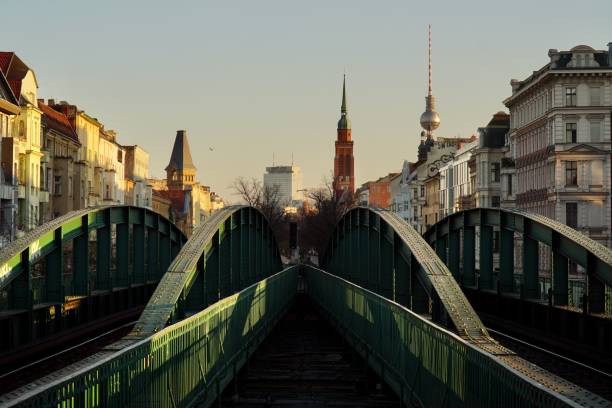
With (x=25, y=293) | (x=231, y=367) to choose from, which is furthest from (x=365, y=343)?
(x=25, y=293)

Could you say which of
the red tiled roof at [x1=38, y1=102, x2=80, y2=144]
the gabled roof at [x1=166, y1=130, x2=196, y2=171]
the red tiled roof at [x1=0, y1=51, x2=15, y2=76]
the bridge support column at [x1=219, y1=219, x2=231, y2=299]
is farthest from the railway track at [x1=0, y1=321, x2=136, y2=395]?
the gabled roof at [x1=166, y1=130, x2=196, y2=171]

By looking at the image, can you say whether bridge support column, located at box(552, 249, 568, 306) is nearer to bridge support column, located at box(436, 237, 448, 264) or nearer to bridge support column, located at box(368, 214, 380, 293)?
bridge support column, located at box(368, 214, 380, 293)

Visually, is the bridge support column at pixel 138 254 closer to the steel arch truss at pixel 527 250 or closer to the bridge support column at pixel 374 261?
the bridge support column at pixel 374 261

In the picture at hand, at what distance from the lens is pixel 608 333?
2145 centimetres

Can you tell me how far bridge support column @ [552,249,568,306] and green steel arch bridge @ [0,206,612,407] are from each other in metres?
0.04

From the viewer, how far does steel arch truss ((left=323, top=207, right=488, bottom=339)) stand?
18234 millimetres

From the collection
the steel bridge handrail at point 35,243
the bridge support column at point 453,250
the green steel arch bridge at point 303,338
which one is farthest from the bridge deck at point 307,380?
the steel bridge handrail at point 35,243

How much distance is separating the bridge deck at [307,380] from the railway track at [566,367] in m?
3.07

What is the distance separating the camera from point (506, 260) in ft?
95.2

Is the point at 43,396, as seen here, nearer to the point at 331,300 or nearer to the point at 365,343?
the point at 365,343

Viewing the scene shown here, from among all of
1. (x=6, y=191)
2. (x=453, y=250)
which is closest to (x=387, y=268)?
(x=453, y=250)

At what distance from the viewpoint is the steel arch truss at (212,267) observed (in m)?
19.4

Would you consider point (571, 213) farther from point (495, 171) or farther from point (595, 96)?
point (495, 171)

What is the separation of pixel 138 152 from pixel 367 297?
8799cm
